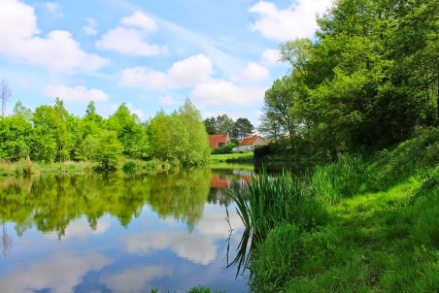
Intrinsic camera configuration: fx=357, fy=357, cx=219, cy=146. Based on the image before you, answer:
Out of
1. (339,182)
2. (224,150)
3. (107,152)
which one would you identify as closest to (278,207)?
(339,182)

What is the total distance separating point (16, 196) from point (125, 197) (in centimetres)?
543

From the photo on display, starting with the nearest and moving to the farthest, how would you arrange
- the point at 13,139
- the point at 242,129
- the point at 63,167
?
the point at 13,139
the point at 63,167
the point at 242,129

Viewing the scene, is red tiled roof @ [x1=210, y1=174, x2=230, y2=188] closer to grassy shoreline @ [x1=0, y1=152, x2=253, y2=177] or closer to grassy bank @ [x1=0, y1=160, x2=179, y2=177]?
grassy shoreline @ [x1=0, y1=152, x2=253, y2=177]

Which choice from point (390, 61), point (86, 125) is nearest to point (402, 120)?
point (390, 61)

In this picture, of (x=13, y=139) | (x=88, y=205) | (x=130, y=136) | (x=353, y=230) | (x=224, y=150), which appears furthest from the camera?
(x=224, y=150)

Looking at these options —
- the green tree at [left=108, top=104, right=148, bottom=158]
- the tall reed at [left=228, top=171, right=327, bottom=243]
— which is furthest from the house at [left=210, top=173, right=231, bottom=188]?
the green tree at [left=108, top=104, right=148, bottom=158]

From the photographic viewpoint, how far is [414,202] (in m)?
5.71

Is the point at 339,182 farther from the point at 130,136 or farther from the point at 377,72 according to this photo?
the point at 130,136

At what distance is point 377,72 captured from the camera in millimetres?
14109

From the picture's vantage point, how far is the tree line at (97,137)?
3309 centimetres

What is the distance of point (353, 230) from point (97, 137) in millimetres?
38092

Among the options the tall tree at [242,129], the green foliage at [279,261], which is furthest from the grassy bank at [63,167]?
the tall tree at [242,129]

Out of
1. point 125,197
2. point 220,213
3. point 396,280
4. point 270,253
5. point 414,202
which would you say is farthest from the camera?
point 125,197

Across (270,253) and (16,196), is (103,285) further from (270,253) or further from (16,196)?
(16,196)
